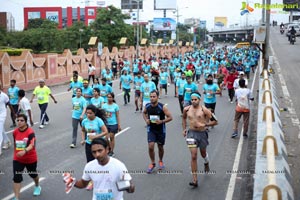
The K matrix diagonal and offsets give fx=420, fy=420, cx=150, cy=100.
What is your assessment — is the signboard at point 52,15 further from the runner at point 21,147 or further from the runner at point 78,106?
the runner at point 21,147

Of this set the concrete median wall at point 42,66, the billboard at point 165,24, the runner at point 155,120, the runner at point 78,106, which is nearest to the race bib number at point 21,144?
the runner at point 155,120

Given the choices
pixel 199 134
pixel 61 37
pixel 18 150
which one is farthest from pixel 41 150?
pixel 61 37

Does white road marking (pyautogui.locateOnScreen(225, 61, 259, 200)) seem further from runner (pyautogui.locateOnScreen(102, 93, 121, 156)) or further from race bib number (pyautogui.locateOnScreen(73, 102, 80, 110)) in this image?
race bib number (pyautogui.locateOnScreen(73, 102, 80, 110))

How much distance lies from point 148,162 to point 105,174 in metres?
5.22

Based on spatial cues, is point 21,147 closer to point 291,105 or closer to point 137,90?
point 137,90

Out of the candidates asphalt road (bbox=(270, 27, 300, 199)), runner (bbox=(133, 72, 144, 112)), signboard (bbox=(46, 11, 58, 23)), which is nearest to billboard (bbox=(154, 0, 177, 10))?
signboard (bbox=(46, 11, 58, 23))

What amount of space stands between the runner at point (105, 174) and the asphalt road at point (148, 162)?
Result: 2.91 meters

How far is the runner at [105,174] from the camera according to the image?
4.48 metres

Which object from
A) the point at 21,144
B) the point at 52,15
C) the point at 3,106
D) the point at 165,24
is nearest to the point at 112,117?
the point at 3,106

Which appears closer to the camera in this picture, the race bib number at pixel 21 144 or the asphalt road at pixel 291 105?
the race bib number at pixel 21 144

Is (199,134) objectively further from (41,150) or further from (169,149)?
(41,150)

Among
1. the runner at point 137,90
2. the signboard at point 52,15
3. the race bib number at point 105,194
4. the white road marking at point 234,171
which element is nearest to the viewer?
the race bib number at point 105,194

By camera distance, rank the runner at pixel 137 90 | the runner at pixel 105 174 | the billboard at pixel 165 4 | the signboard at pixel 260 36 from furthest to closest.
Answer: the billboard at pixel 165 4 → the signboard at pixel 260 36 → the runner at pixel 137 90 → the runner at pixel 105 174

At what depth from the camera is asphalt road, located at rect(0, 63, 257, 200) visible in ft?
25.2
